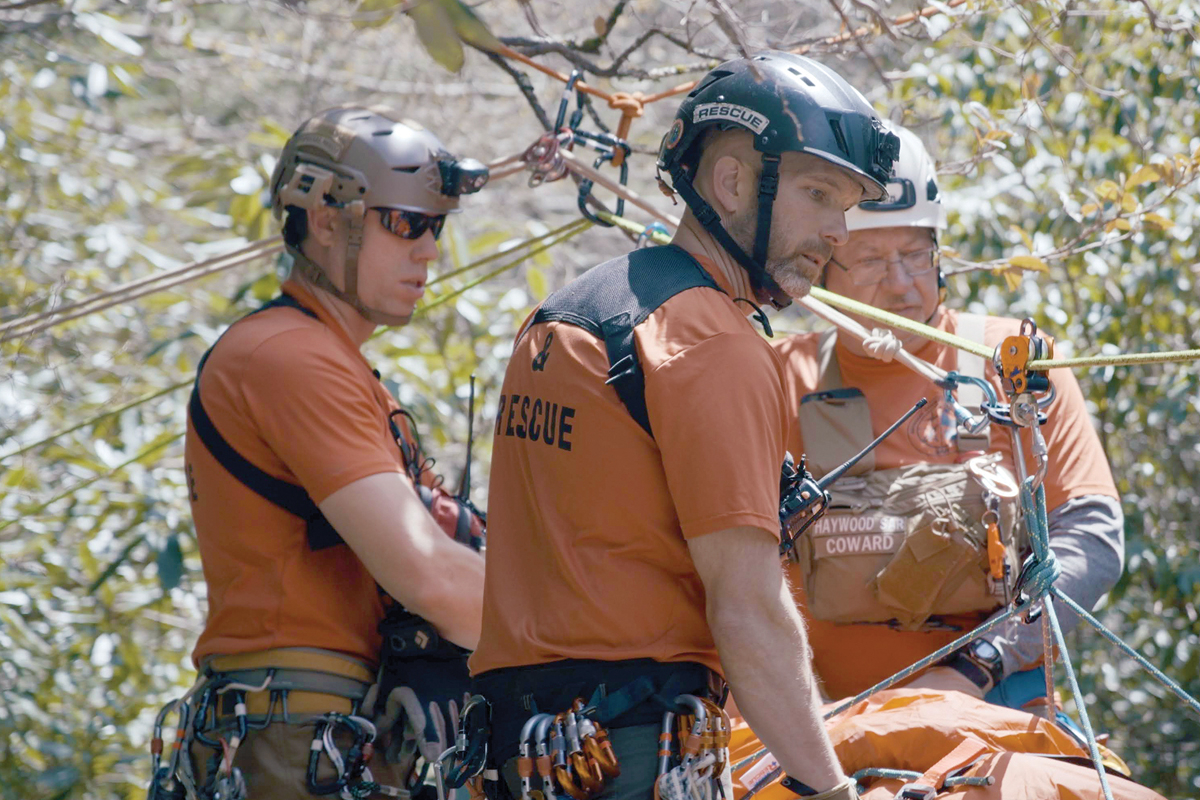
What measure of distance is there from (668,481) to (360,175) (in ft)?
5.22

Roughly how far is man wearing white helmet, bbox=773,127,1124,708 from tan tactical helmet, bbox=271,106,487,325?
1.13m

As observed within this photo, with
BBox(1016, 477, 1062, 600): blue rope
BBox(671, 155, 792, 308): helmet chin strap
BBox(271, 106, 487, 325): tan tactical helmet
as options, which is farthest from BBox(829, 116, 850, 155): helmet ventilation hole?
BBox(271, 106, 487, 325): tan tactical helmet

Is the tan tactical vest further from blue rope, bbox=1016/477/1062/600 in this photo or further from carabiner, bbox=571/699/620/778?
carabiner, bbox=571/699/620/778

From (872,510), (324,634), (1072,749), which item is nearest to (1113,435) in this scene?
(872,510)

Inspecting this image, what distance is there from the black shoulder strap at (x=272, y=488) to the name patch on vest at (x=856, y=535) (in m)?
1.20

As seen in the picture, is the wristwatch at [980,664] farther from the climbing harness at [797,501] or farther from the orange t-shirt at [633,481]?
the orange t-shirt at [633,481]

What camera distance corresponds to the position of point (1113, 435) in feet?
17.6

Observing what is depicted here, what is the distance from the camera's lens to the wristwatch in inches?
120

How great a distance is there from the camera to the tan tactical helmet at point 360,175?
3.24 meters

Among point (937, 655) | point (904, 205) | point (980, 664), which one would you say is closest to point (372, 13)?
point (937, 655)

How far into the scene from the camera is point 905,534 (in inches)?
118

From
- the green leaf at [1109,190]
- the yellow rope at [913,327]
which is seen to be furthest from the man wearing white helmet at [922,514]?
the green leaf at [1109,190]

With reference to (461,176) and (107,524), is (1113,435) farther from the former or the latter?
(107,524)

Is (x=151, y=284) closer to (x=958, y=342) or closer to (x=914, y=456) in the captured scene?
(x=914, y=456)
